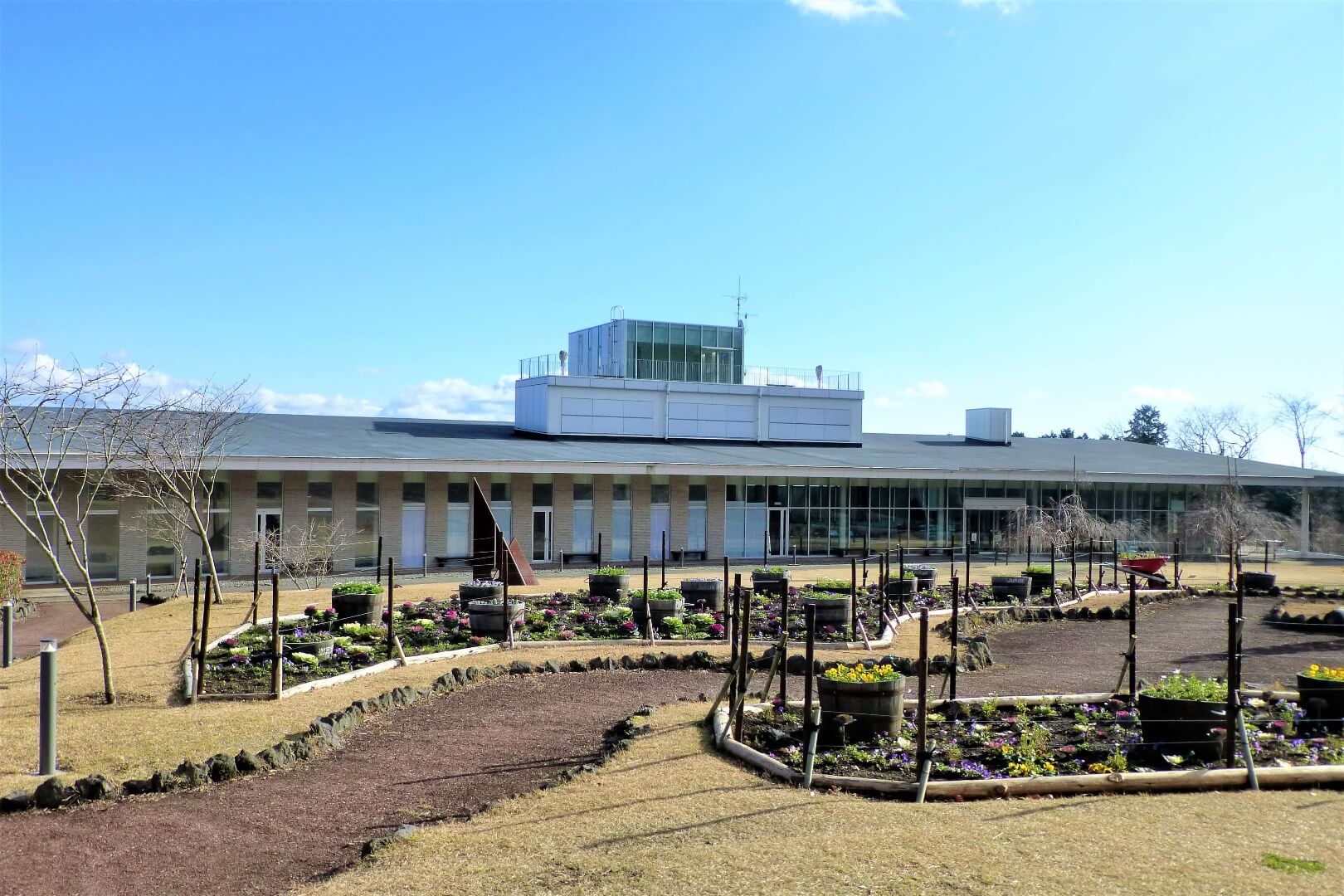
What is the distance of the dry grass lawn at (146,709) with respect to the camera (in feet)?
34.5

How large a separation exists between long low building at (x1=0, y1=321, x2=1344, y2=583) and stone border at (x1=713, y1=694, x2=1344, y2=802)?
22.0 m

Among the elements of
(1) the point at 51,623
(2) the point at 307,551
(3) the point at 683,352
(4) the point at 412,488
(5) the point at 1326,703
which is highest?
(3) the point at 683,352

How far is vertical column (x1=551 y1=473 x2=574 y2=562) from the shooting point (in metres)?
36.4

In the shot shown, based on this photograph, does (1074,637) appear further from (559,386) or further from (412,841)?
(559,386)

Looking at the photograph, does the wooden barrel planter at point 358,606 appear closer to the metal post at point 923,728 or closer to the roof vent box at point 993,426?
the metal post at point 923,728

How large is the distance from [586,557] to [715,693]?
22.9 m

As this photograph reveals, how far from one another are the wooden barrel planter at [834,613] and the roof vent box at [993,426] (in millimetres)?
39053

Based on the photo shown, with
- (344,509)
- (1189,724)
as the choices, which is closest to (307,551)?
(344,509)

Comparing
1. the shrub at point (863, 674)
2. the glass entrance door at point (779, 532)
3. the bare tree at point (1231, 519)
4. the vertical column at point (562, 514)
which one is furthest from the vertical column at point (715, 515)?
the shrub at point (863, 674)

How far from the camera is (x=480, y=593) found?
69.3 ft

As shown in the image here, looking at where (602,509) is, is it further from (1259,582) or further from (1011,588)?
(1259,582)

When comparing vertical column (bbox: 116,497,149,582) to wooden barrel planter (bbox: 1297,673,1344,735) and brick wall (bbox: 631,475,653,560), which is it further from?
wooden barrel planter (bbox: 1297,673,1344,735)

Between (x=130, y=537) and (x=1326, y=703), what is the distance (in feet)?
92.7

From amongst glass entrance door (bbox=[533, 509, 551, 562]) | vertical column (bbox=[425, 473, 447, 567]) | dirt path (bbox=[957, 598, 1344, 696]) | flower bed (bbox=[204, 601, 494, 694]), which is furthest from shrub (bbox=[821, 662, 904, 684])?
glass entrance door (bbox=[533, 509, 551, 562])
